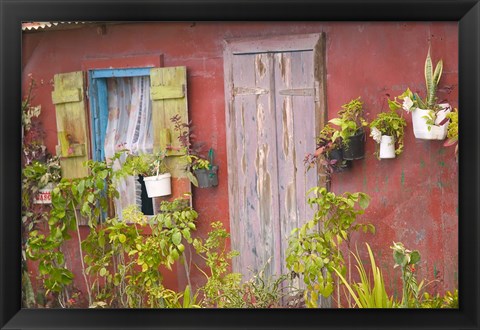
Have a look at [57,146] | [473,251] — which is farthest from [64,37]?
[473,251]

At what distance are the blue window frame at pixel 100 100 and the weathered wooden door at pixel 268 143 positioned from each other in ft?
1.95

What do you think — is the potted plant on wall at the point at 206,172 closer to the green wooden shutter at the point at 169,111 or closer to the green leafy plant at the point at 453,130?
the green wooden shutter at the point at 169,111

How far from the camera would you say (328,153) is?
4594mm

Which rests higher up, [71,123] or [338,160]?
[71,123]

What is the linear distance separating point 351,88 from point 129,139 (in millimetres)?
1320

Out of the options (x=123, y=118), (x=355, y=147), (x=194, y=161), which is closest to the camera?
(x=355, y=147)

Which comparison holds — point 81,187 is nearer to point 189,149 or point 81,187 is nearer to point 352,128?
point 189,149

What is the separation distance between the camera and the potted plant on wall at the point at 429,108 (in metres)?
4.39

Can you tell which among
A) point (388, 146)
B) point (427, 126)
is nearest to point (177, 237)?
point (388, 146)

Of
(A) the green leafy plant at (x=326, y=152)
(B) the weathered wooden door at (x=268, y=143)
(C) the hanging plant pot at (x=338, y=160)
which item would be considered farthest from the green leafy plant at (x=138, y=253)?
(C) the hanging plant pot at (x=338, y=160)

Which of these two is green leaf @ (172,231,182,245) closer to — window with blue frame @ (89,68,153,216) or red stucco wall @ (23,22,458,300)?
red stucco wall @ (23,22,458,300)

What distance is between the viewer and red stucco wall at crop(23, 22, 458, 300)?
4434 mm
